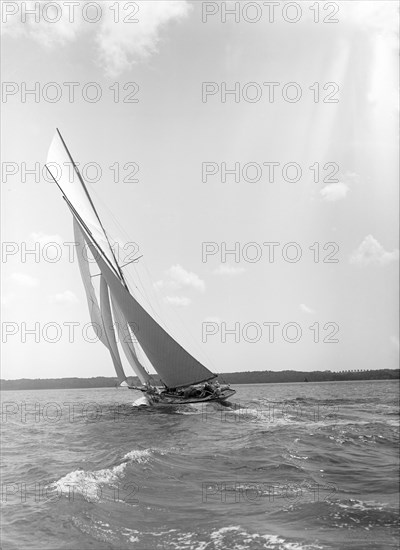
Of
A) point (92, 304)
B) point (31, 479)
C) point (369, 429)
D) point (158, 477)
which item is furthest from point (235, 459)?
point (92, 304)

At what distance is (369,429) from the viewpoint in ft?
63.8

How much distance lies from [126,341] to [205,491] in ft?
71.6

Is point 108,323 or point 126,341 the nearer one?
point 108,323

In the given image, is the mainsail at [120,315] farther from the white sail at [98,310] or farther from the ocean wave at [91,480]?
the ocean wave at [91,480]

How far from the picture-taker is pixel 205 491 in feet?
32.6

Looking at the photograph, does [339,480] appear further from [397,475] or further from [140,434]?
[140,434]

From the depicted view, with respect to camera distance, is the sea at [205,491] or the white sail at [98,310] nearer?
the sea at [205,491]

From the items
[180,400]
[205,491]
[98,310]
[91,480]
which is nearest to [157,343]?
[98,310]

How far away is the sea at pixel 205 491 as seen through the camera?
7488 mm

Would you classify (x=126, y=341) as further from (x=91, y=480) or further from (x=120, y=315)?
(x=91, y=480)

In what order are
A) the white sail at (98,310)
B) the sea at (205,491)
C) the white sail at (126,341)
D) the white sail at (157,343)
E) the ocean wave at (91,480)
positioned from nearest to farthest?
1. the sea at (205,491)
2. the ocean wave at (91,480)
3. the white sail at (157,343)
4. the white sail at (98,310)
5. the white sail at (126,341)

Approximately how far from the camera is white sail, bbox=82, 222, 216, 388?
2436 centimetres

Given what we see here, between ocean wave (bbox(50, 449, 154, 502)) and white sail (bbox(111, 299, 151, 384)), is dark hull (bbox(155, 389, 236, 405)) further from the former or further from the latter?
ocean wave (bbox(50, 449, 154, 502))

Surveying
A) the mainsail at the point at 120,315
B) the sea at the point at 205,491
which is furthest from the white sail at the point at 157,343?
Result: the sea at the point at 205,491
